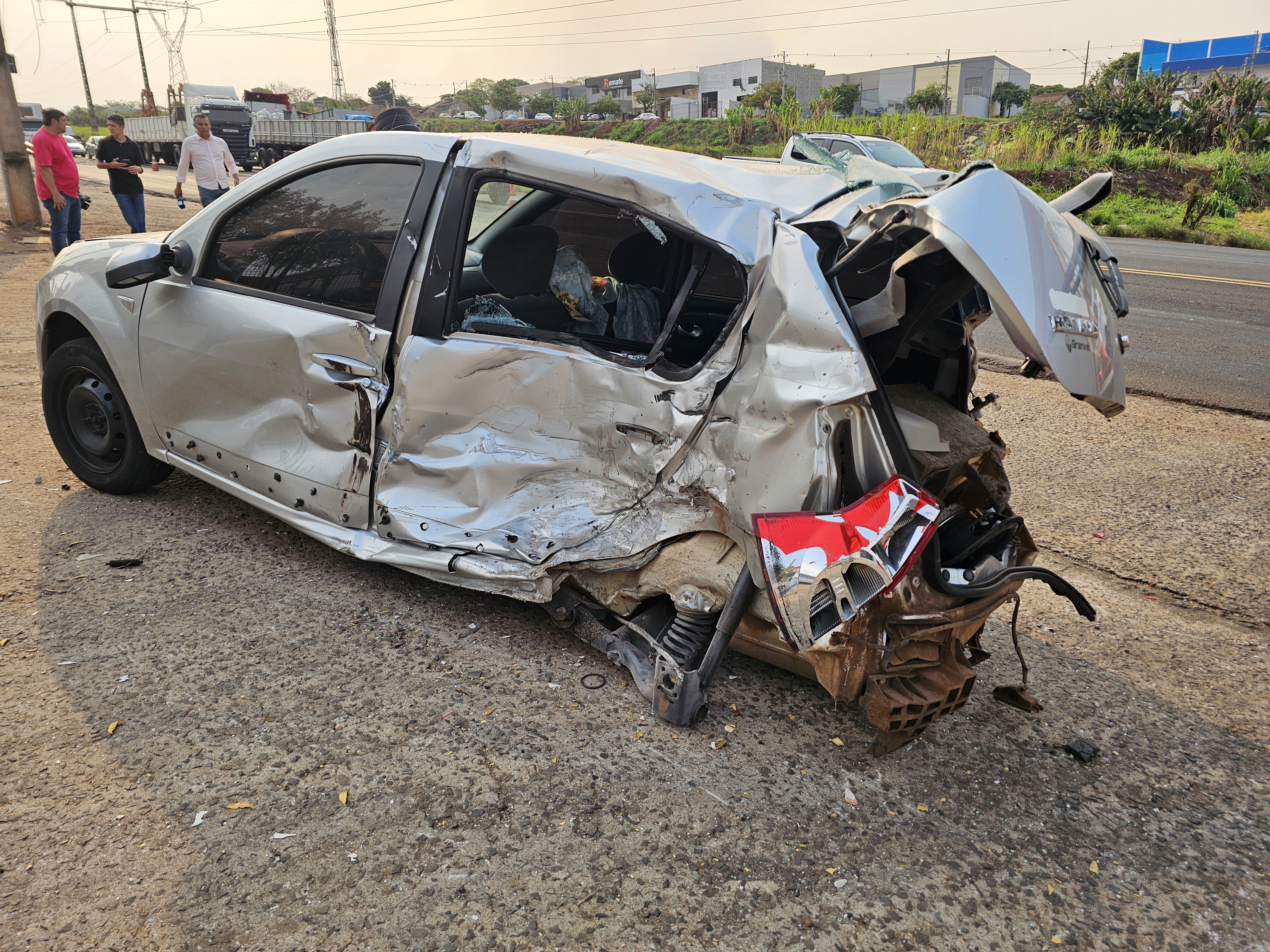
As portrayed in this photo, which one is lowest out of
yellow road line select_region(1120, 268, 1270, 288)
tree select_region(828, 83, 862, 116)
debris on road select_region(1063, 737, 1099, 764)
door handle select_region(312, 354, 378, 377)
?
debris on road select_region(1063, 737, 1099, 764)

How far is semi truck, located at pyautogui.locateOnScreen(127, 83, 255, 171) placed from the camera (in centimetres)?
2931

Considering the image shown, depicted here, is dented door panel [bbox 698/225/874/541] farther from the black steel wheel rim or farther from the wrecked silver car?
the black steel wheel rim

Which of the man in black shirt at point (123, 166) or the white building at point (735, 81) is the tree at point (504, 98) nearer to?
the white building at point (735, 81)

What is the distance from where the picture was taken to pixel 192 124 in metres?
25.8

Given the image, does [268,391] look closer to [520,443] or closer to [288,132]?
[520,443]

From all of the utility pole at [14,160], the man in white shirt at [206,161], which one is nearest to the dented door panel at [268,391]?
the man in white shirt at [206,161]

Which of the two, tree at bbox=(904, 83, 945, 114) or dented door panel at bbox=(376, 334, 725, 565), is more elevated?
tree at bbox=(904, 83, 945, 114)

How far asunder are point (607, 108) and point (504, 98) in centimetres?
2977

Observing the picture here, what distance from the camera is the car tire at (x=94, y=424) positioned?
389 cm

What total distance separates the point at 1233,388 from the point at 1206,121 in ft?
104

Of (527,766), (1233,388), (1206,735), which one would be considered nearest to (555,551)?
(527,766)

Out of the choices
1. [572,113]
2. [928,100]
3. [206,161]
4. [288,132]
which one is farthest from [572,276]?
[928,100]

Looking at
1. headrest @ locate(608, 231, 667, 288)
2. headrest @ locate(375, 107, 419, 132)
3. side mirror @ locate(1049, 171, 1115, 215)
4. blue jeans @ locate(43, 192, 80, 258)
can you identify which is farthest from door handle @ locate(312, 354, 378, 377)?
blue jeans @ locate(43, 192, 80, 258)

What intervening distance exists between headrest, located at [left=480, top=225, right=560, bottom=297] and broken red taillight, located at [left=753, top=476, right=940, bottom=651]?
1528 millimetres
